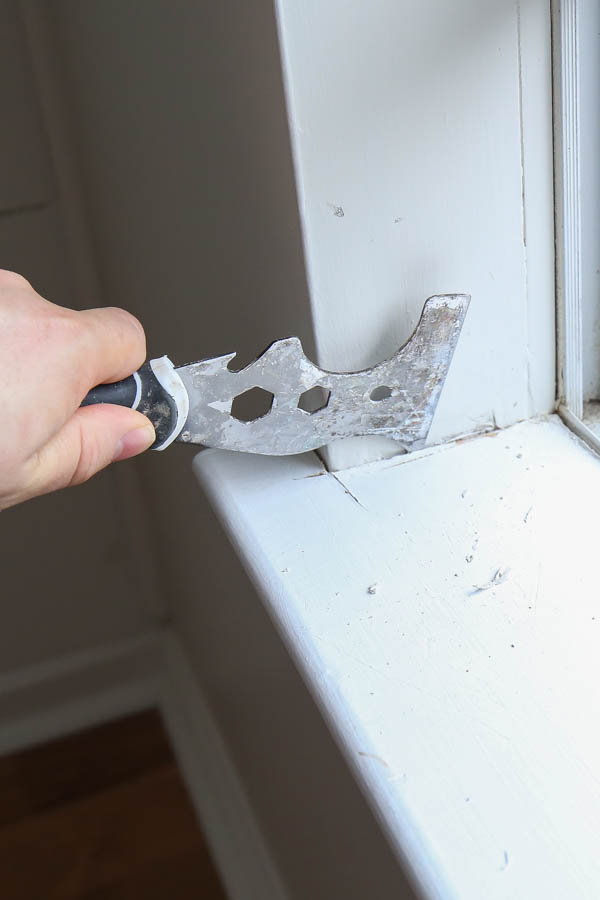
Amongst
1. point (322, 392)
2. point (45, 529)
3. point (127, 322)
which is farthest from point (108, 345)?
point (45, 529)

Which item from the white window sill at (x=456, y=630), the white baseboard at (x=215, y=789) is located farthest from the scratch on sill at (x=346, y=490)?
the white baseboard at (x=215, y=789)

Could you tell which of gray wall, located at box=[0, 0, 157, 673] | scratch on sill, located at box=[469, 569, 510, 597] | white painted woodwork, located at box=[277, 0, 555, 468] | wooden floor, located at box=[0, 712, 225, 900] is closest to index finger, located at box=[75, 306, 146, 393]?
white painted woodwork, located at box=[277, 0, 555, 468]

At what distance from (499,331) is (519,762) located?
277 millimetres

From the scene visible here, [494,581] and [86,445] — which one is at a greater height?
[86,445]

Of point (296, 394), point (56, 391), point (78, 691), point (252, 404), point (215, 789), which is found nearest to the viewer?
point (56, 391)

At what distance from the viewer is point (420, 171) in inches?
19.4

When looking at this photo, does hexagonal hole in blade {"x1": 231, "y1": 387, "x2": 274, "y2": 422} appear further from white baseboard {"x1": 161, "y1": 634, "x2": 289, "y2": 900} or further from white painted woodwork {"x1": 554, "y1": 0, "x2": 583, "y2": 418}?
white baseboard {"x1": 161, "y1": 634, "x2": 289, "y2": 900}

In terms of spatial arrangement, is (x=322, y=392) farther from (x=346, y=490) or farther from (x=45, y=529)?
(x=45, y=529)

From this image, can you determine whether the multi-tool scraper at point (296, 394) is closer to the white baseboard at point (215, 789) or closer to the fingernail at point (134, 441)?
the fingernail at point (134, 441)

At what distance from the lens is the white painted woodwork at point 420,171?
46cm

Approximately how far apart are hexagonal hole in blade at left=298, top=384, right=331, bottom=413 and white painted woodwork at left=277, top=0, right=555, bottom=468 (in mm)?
19

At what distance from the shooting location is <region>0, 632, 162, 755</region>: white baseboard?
132 centimetres

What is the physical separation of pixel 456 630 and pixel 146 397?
0.66ft

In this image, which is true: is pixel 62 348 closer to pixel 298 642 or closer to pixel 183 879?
pixel 298 642
